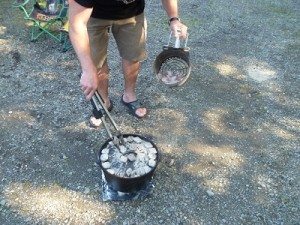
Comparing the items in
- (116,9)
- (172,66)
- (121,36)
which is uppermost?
(116,9)

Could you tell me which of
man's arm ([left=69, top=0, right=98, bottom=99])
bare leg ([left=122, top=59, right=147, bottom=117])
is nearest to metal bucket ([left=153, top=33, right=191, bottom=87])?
bare leg ([left=122, top=59, right=147, bottom=117])

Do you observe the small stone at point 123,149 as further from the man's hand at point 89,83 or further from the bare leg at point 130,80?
the bare leg at point 130,80

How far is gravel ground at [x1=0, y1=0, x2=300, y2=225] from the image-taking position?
2.98 metres

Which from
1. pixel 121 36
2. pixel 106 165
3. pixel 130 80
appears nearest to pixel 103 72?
pixel 130 80

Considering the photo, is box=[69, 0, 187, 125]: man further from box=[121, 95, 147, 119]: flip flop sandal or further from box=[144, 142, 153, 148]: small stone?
box=[144, 142, 153, 148]: small stone

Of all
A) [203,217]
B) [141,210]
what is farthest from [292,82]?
[141,210]

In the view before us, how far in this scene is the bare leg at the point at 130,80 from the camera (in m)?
3.49

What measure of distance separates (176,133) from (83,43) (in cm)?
157

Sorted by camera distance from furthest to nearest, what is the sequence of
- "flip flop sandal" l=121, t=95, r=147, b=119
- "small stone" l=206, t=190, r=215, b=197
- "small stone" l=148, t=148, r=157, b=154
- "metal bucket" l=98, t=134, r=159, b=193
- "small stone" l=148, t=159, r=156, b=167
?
"flip flop sandal" l=121, t=95, r=147, b=119 < "small stone" l=206, t=190, r=215, b=197 < "small stone" l=148, t=148, r=157, b=154 < "small stone" l=148, t=159, r=156, b=167 < "metal bucket" l=98, t=134, r=159, b=193

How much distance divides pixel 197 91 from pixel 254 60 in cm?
106

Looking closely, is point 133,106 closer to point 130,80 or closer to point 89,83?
point 130,80

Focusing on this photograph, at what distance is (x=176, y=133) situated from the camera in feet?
12.0

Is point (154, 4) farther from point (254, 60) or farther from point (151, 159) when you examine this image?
point (151, 159)

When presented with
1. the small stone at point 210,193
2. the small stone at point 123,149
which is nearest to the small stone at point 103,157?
the small stone at point 123,149
